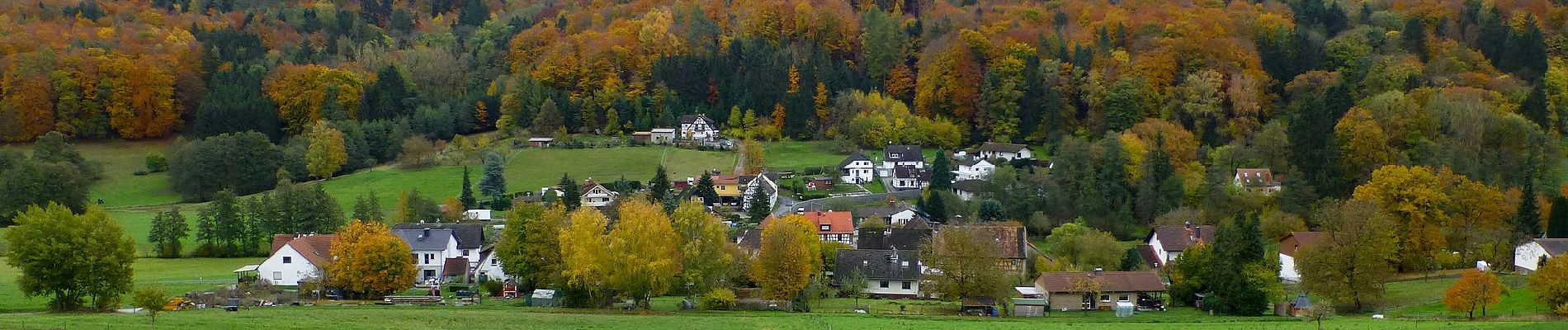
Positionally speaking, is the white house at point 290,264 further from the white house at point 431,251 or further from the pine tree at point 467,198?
the pine tree at point 467,198

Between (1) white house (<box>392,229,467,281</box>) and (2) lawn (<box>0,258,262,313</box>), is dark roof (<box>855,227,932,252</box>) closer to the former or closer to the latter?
(1) white house (<box>392,229,467,281</box>)

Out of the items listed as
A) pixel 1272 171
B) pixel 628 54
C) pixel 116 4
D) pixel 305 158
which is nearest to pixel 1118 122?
pixel 1272 171

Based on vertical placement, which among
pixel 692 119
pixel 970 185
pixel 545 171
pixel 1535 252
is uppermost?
pixel 692 119

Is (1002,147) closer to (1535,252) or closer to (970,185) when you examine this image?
(970,185)

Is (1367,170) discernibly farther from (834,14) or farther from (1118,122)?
(834,14)

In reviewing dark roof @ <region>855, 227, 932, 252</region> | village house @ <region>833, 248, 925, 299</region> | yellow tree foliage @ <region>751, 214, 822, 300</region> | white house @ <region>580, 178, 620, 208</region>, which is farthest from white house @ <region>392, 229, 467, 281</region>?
white house @ <region>580, 178, 620, 208</region>

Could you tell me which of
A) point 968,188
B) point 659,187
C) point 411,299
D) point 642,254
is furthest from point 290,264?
point 968,188
